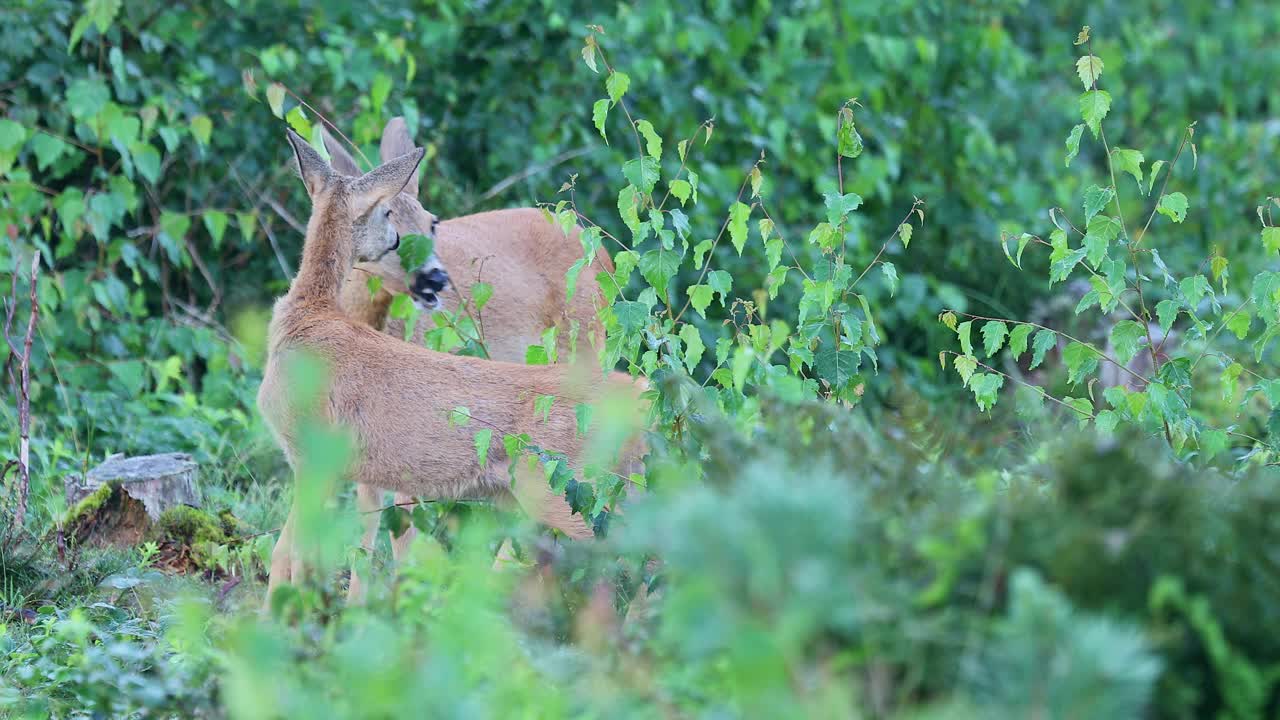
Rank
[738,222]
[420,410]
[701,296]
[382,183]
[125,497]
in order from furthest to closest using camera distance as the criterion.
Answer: [125,497]
[382,183]
[420,410]
[701,296]
[738,222]

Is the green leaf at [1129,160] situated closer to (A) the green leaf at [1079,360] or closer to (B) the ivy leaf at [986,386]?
(A) the green leaf at [1079,360]

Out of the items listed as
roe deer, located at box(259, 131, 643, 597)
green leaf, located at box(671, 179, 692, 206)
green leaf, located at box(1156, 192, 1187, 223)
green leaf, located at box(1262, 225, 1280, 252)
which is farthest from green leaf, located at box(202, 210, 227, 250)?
green leaf, located at box(1262, 225, 1280, 252)

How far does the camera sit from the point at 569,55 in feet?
28.8

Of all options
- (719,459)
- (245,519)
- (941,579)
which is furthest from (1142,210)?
(941,579)

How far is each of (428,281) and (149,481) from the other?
1235 mm

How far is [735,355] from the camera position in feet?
11.2

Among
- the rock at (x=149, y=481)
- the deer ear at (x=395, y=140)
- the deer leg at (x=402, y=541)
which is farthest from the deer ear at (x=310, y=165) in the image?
the deer ear at (x=395, y=140)

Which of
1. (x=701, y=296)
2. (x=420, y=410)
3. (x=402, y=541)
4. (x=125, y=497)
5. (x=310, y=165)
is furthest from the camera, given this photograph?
(x=402, y=541)

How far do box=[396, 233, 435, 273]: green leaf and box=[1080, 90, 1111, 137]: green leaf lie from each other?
220 cm

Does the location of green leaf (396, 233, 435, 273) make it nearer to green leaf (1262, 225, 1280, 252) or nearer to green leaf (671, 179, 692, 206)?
green leaf (671, 179, 692, 206)

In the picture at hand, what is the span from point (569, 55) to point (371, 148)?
165cm

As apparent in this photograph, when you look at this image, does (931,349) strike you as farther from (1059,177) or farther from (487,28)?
(487,28)

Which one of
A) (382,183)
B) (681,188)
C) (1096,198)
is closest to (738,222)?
(681,188)

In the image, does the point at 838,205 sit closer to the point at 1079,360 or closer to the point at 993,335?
the point at 993,335
